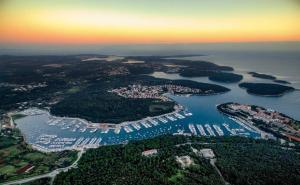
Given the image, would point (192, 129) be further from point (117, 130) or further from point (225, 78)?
point (225, 78)

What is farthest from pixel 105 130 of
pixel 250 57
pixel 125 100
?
pixel 250 57

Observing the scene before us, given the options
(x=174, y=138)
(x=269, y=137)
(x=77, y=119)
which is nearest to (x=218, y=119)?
(x=269, y=137)

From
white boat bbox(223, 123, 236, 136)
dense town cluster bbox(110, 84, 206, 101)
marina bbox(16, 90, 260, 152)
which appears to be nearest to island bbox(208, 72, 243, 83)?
dense town cluster bbox(110, 84, 206, 101)

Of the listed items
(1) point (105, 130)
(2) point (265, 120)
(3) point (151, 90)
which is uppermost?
(3) point (151, 90)

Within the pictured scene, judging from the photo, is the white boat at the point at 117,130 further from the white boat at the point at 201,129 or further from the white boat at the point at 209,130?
the white boat at the point at 209,130

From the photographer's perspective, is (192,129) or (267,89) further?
(267,89)

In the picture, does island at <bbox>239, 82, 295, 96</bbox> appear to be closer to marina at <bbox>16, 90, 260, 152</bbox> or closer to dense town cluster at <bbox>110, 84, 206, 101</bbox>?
dense town cluster at <bbox>110, 84, 206, 101</bbox>

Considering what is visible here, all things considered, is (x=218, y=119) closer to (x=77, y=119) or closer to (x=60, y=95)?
(x=77, y=119)
